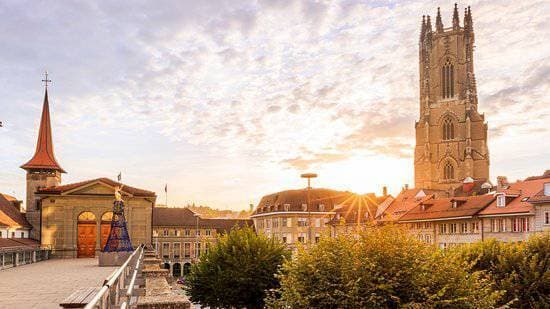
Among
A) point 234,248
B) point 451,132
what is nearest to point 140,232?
point 234,248

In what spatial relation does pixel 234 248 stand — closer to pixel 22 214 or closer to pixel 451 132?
pixel 22 214

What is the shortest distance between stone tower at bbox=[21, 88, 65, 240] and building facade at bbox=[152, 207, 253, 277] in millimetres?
63256

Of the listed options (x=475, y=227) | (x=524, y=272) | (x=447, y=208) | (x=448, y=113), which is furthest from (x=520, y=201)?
(x=448, y=113)

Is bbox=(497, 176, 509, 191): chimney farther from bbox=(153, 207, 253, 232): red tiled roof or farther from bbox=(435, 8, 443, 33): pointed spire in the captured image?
bbox=(435, 8, 443, 33): pointed spire

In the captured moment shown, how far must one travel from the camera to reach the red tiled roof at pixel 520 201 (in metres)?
61.2

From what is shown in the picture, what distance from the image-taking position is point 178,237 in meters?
124

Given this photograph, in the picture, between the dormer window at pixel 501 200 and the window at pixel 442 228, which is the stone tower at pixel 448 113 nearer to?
the window at pixel 442 228

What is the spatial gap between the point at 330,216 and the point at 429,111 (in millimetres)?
40396

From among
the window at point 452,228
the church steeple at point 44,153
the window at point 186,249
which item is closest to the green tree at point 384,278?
the church steeple at point 44,153

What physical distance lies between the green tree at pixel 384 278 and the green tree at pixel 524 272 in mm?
6409

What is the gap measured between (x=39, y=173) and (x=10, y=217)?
8.17 m

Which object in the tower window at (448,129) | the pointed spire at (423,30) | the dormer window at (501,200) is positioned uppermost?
the pointed spire at (423,30)

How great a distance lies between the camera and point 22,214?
2274 inches

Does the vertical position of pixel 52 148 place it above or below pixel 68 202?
above
